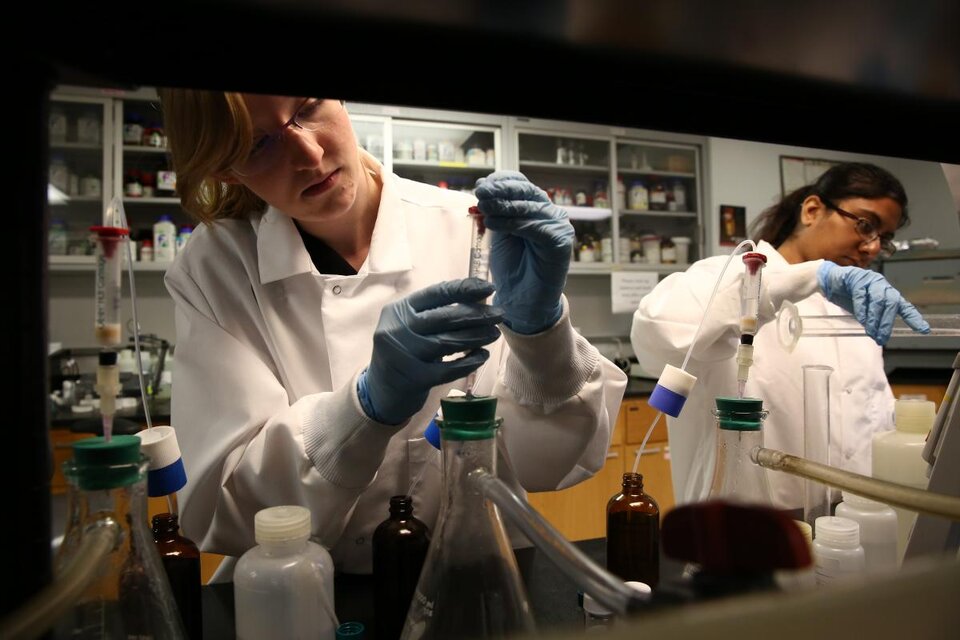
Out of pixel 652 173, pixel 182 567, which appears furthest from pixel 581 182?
pixel 182 567

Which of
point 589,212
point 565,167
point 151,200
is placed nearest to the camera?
A: point 151,200

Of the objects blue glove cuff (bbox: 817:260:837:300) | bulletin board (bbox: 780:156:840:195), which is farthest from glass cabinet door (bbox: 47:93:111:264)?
bulletin board (bbox: 780:156:840:195)

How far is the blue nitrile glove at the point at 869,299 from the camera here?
1.20m

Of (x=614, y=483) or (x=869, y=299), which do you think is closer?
(x=869, y=299)

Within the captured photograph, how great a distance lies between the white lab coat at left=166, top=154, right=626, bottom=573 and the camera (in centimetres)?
96

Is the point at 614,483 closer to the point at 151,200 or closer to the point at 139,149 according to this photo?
the point at 151,200

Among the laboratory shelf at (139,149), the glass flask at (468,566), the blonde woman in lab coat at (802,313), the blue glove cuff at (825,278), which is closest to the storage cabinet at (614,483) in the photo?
the blonde woman in lab coat at (802,313)

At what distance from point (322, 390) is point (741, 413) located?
0.82 metres

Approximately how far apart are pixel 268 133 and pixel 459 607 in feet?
2.50

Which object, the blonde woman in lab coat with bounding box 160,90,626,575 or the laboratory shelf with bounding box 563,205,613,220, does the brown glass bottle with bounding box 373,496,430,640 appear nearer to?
the blonde woman in lab coat with bounding box 160,90,626,575

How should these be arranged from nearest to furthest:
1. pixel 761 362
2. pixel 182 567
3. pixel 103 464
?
pixel 103 464 < pixel 182 567 < pixel 761 362

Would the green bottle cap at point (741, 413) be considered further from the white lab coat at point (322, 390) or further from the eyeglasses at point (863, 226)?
the eyeglasses at point (863, 226)

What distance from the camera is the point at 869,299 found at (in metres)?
1.25

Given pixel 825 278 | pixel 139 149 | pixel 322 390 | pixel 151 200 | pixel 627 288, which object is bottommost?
pixel 322 390
